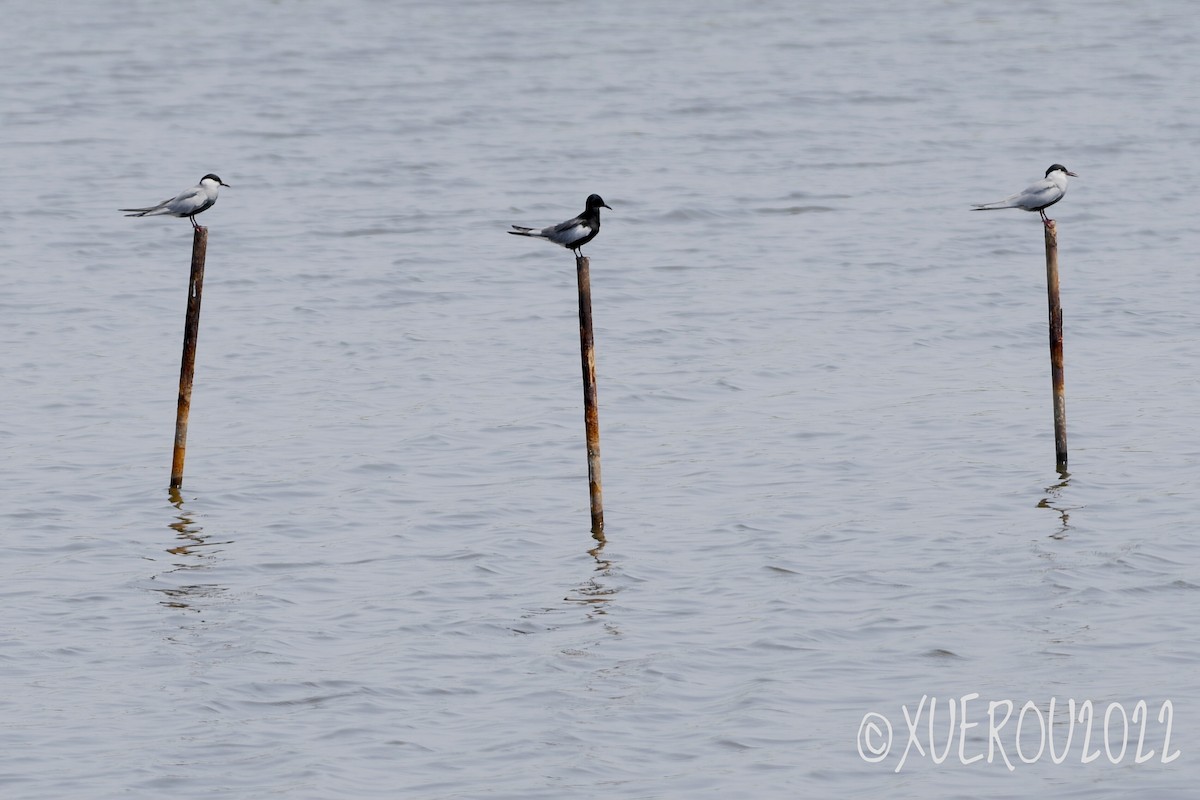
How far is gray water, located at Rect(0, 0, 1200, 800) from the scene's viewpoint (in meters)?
13.3

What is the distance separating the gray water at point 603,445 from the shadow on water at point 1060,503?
6 centimetres

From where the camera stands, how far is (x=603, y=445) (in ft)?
70.0

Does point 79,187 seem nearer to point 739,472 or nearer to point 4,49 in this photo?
point 4,49

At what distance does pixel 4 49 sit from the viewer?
5538 centimetres

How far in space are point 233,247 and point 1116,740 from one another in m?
24.1

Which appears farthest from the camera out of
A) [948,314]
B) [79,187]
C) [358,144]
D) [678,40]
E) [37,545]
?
[678,40]

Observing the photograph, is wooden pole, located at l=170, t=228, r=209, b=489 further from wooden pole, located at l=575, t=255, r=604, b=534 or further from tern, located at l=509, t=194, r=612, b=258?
wooden pole, located at l=575, t=255, r=604, b=534

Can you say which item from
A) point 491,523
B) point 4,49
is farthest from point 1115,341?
point 4,49

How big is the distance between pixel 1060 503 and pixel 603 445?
5520 millimetres

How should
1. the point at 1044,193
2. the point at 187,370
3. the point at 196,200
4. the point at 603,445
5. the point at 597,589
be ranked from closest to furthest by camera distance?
the point at 597,589 → the point at 187,370 → the point at 1044,193 → the point at 196,200 → the point at 603,445

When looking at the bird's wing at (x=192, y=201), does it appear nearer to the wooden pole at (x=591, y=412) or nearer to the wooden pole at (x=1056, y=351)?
the wooden pole at (x=591, y=412)

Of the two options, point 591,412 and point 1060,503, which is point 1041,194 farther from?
point 591,412

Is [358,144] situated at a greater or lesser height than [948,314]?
greater

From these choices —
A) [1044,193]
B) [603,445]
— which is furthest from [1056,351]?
[603,445]
